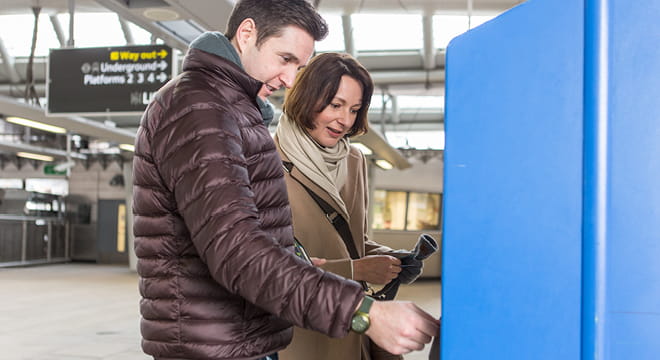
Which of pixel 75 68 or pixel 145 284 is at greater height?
pixel 75 68

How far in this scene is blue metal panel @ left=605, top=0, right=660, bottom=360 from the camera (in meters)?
0.86

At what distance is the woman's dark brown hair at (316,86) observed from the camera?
2.00 metres

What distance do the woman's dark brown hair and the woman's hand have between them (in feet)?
1.54

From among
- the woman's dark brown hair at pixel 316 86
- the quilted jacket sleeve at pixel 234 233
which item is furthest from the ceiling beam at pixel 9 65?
the quilted jacket sleeve at pixel 234 233

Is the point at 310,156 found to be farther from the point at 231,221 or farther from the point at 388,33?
the point at 388,33

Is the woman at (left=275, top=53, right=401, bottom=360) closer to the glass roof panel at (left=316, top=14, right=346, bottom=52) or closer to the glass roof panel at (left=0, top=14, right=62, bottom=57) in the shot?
the glass roof panel at (left=316, top=14, right=346, bottom=52)

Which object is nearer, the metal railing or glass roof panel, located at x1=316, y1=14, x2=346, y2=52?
glass roof panel, located at x1=316, y1=14, x2=346, y2=52

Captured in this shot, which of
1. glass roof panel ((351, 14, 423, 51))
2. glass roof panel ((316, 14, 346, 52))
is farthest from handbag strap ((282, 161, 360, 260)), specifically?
glass roof panel ((351, 14, 423, 51))

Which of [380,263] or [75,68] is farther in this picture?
[75,68]

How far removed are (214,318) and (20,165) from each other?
23319mm

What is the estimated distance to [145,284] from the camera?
4.38 feet

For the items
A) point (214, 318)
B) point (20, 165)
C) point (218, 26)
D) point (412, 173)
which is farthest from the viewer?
point (20, 165)

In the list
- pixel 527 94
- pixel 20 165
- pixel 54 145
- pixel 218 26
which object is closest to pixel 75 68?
pixel 218 26

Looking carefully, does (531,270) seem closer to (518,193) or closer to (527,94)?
(518,193)
